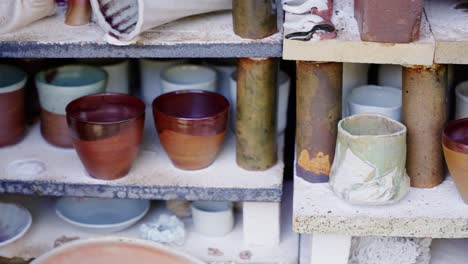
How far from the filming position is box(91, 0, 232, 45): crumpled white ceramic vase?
1.84 metres

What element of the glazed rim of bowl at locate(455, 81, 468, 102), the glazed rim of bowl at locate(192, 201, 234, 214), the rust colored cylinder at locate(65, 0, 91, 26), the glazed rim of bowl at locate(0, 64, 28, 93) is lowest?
the glazed rim of bowl at locate(192, 201, 234, 214)

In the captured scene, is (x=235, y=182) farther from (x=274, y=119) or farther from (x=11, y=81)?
(x=11, y=81)

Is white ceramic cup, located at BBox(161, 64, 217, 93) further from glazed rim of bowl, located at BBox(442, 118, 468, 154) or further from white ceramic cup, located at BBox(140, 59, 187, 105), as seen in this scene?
glazed rim of bowl, located at BBox(442, 118, 468, 154)

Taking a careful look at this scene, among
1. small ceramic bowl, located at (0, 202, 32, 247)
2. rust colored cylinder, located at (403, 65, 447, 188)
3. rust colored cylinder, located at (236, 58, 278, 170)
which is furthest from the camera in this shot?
small ceramic bowl, located at (0, 202, 32, 247)

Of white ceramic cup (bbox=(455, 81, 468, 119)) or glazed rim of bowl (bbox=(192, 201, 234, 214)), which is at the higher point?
white ceramic cup (bbox=(455, 81, 468, 119))

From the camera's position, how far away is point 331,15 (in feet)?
6.13

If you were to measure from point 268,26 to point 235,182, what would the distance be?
38 centimetres

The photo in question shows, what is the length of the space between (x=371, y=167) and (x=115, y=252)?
2.12 feet

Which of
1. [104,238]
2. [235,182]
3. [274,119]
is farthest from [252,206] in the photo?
[104,238]

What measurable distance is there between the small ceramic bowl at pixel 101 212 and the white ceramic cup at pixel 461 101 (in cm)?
82

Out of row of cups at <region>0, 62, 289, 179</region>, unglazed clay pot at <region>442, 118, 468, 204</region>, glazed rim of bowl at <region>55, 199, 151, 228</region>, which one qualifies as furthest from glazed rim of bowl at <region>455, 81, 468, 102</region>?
glazed rim of bowl at <region>55, 199, 151, 228</region>

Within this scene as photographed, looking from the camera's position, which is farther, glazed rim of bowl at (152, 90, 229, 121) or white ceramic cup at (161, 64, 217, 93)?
white ceramic cup at (161, 64, 217, 93)

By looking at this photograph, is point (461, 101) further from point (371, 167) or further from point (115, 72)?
point (115, 72)

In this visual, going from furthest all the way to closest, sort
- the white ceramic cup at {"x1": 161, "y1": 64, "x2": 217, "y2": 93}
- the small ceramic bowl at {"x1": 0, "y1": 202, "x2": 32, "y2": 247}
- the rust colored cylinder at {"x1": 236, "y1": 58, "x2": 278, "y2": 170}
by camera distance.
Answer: the white ceramic cup at {"x1": 161, "y1": 64, "x2": 217, "y2": 93}
the small ceramic bowl at {"x1": 0, "y1": 202, "x2": 32, "y2": 247}
the rust colored cylinder at {"x1": 236, "y1": 58, "x2": 278, "y2": 170}
